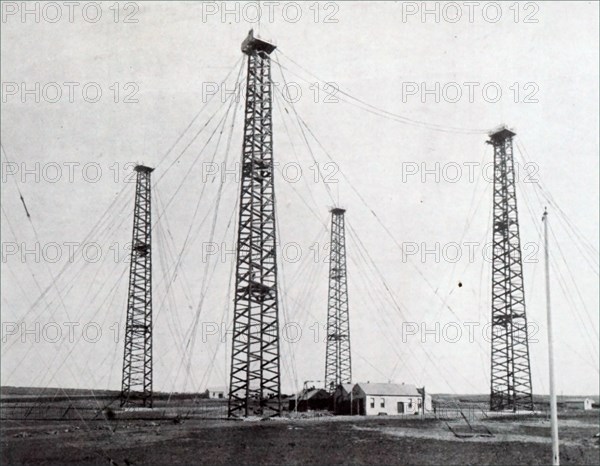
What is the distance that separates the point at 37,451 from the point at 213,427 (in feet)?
27.4

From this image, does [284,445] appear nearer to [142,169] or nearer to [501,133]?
[501,133]

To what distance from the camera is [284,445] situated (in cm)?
1967

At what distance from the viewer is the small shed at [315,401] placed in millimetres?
45031

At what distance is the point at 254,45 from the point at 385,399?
26.7 m

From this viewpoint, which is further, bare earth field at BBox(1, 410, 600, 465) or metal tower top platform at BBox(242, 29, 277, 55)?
metal tower top platform at BBox(242, 29, 277, 55)

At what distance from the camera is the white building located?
135 feet

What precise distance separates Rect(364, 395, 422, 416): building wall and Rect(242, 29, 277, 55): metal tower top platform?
2476 cm

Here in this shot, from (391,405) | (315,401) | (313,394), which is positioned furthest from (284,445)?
(313,394)

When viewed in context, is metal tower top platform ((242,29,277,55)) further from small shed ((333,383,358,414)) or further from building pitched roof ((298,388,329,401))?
building pitched roof ((298,388,329,401))

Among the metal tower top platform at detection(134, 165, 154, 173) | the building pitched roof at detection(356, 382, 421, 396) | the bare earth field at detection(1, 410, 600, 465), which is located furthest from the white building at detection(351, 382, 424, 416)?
the metal tower top platform at detection(134, 165, 154, 173)

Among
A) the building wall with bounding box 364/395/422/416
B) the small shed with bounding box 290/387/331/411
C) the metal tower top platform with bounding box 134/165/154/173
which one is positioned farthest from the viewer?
the small shed with bounding box 290/387/331/411

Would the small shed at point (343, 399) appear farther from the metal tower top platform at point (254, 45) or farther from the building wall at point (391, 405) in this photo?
the metal tower top platform at point (254, 45)

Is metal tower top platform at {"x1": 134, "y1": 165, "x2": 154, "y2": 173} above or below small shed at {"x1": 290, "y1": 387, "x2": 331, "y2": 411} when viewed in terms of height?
above

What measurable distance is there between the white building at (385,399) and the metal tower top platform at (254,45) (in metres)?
24.6
